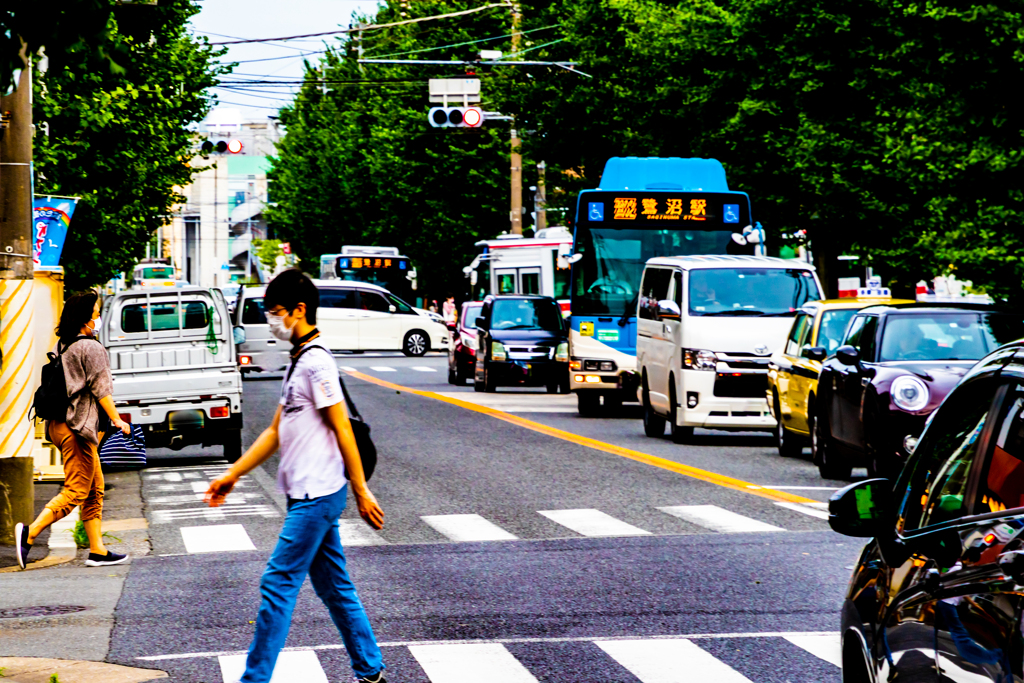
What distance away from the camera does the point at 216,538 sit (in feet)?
41.2

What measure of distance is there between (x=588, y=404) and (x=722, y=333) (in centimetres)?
672

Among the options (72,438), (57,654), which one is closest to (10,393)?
(72,438)

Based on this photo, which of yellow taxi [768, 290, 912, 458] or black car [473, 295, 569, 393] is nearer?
yellow taxi [768, 290, 912, 458]

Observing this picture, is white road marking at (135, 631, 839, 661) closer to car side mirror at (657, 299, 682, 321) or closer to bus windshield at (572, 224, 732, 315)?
car side mirror at (657, 299, 682, 321)

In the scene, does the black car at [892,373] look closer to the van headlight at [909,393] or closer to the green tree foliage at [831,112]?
the van headlight at [909,393]

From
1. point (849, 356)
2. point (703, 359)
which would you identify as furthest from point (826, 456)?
point (703, 359)

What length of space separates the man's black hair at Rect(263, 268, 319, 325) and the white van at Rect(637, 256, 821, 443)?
46.0ft

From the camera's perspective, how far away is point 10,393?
12625 millimetres

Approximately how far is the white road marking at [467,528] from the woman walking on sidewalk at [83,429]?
2570 mm

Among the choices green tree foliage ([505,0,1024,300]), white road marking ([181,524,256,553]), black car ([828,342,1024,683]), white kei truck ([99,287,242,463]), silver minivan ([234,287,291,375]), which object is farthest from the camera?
silver minivan ([234,287,291,375])

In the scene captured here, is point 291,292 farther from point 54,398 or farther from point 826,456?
point 826,456

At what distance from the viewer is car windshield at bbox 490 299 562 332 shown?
32844 millimetres

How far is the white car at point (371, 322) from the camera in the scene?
5341cm

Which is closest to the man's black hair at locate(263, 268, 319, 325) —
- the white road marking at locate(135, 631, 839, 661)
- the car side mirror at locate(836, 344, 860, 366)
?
the white road marking at locate(135, 631, 839, 661)
